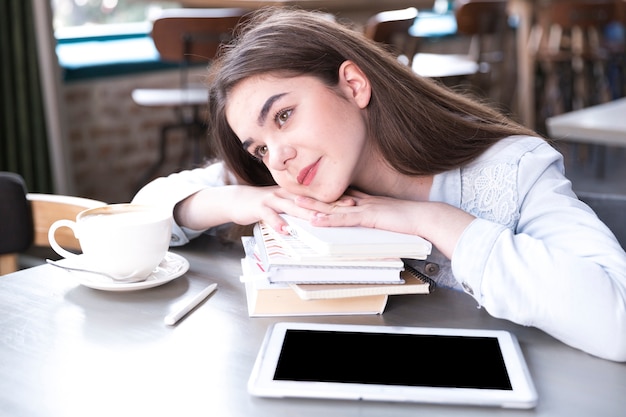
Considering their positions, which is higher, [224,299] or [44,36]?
[44,36]

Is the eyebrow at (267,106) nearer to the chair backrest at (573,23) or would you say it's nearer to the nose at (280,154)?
the nose at (280,154)

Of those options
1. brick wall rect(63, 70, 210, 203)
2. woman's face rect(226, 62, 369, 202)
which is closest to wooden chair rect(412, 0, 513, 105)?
brick wall rect(63, 70, 210, 203)

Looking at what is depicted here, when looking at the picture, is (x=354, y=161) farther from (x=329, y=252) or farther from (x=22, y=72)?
(x=22, y=72)

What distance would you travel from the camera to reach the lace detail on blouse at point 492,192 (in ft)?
3.57

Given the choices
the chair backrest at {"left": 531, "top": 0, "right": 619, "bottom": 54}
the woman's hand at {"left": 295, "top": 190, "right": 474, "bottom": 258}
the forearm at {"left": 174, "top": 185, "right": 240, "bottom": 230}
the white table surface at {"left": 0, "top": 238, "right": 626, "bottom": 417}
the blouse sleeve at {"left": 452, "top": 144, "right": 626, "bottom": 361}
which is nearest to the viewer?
the white table surface at {"left": 0, "top": 238, "right": 626, "bottom": 417}

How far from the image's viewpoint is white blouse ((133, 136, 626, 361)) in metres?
0.83

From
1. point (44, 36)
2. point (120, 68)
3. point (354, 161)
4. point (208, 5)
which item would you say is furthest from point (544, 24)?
point (354, 161)

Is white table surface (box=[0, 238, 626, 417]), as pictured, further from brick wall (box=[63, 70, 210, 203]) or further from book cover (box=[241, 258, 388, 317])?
brick wall (box=[63, 70, 210, 203])

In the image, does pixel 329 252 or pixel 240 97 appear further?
pixel 240 97

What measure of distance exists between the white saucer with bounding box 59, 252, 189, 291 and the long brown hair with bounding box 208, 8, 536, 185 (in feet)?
0.89

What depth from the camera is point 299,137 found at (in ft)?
3.45

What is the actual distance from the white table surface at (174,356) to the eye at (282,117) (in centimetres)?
22

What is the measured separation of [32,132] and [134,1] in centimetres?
107

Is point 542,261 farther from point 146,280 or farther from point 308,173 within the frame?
point 146,280
